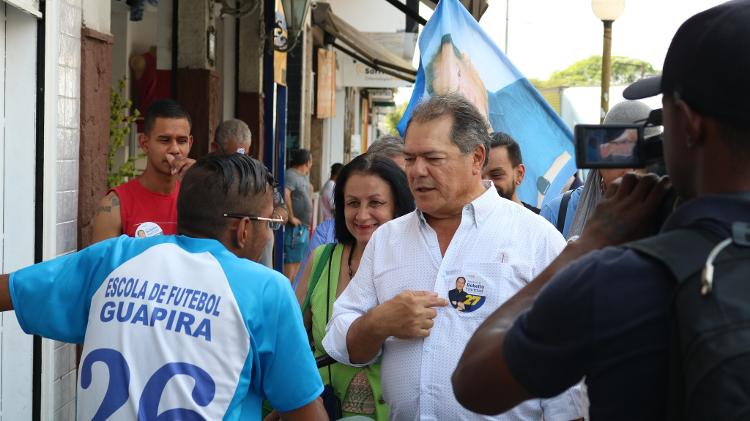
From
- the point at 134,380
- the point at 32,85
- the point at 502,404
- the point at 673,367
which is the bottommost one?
the point at 134,380

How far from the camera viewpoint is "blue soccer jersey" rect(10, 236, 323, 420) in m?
2.61

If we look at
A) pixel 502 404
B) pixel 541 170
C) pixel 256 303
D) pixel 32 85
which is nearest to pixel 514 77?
pixel 541 170

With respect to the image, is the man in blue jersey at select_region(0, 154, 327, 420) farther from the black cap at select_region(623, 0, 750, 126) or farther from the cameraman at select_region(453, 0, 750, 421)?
the black cap at select_region(623, 0, 750, 126)

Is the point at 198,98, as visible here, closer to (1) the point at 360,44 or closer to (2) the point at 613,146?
(2) the point at 613,146

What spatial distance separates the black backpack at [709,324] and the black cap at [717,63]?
20 centimetres

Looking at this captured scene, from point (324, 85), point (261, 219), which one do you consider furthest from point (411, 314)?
point (324, 85)

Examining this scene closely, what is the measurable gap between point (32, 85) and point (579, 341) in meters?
3.88

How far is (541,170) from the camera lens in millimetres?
6488

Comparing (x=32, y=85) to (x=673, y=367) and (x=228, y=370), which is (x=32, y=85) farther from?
(x=673, y=367)

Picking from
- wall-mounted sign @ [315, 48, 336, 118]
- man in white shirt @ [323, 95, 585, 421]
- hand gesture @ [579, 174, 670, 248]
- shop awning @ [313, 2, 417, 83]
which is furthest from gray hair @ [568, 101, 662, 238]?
wall-mounted sign @ [315, 48, 336, 118]

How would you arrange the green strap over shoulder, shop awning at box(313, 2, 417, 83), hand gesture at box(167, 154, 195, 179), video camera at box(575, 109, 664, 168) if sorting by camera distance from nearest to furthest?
video camera at box(575, 109, 664, 168), the green strap over shoulder, hand gesture at box(167, 154, 195, 179), shop awning at box(313, 2, 417, 83)

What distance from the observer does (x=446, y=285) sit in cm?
336

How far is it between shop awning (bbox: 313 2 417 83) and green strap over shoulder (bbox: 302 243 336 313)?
480 inches

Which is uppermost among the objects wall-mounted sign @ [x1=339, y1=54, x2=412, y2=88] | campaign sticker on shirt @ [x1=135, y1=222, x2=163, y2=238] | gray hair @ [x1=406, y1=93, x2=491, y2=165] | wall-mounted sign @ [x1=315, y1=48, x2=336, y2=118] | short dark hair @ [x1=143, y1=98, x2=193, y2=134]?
wall-mounted sign @ [x1=339, y1=54, x2=412, y2=88]
